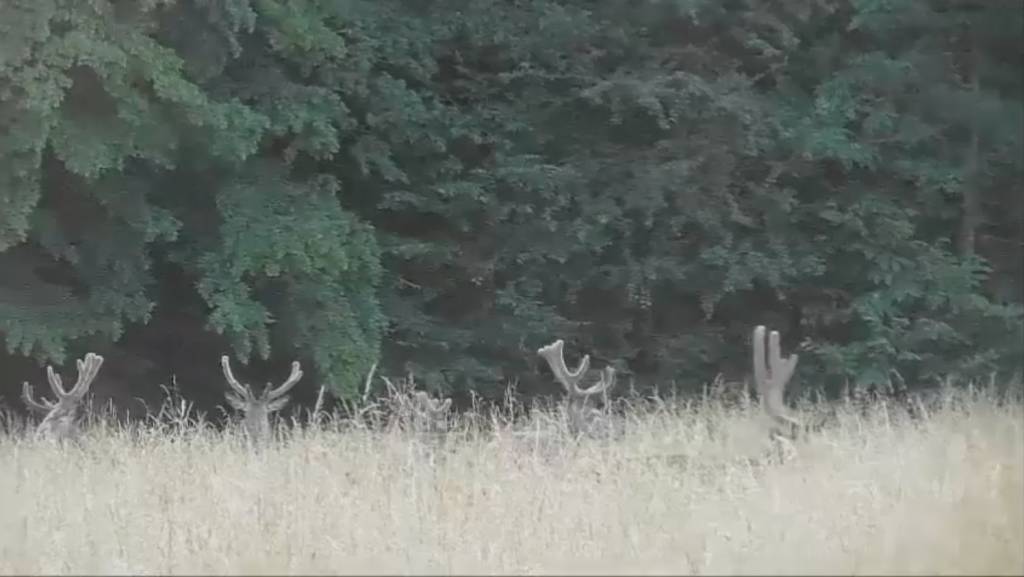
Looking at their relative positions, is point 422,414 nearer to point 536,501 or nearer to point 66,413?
point 536,501

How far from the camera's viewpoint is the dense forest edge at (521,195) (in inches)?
493

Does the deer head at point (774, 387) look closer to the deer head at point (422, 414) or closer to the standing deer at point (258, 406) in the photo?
the deer head at point (422, 414)

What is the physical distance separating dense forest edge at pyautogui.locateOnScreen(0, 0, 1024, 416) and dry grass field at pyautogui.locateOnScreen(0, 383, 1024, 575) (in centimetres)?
455

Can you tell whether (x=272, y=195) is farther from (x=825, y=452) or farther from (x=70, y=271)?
(x=825, y=452)

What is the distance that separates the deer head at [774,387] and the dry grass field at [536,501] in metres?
0.17

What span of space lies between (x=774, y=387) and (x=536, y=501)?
189cm

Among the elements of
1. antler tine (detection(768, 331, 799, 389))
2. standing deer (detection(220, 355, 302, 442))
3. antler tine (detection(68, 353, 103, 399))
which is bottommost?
standing deer (detection(220, 355, 302, 442))

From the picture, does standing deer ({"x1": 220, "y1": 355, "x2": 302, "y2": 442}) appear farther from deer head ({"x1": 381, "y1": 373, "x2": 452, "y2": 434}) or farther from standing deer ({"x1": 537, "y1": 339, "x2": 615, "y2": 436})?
standing deer ({"x1": 537, "y1": 339, "x2": 615, "y2": 436})

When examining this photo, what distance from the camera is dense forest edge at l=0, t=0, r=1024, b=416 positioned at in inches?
493

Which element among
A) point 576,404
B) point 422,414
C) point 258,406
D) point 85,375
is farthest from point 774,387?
point 85,375

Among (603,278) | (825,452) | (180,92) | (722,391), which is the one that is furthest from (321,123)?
(825,452)

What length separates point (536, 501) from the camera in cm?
583

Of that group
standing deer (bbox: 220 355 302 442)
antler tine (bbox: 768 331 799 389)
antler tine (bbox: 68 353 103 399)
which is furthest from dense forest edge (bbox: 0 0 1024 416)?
antler tine (bbox: 768 331 799 389)

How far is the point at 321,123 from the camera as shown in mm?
13008
